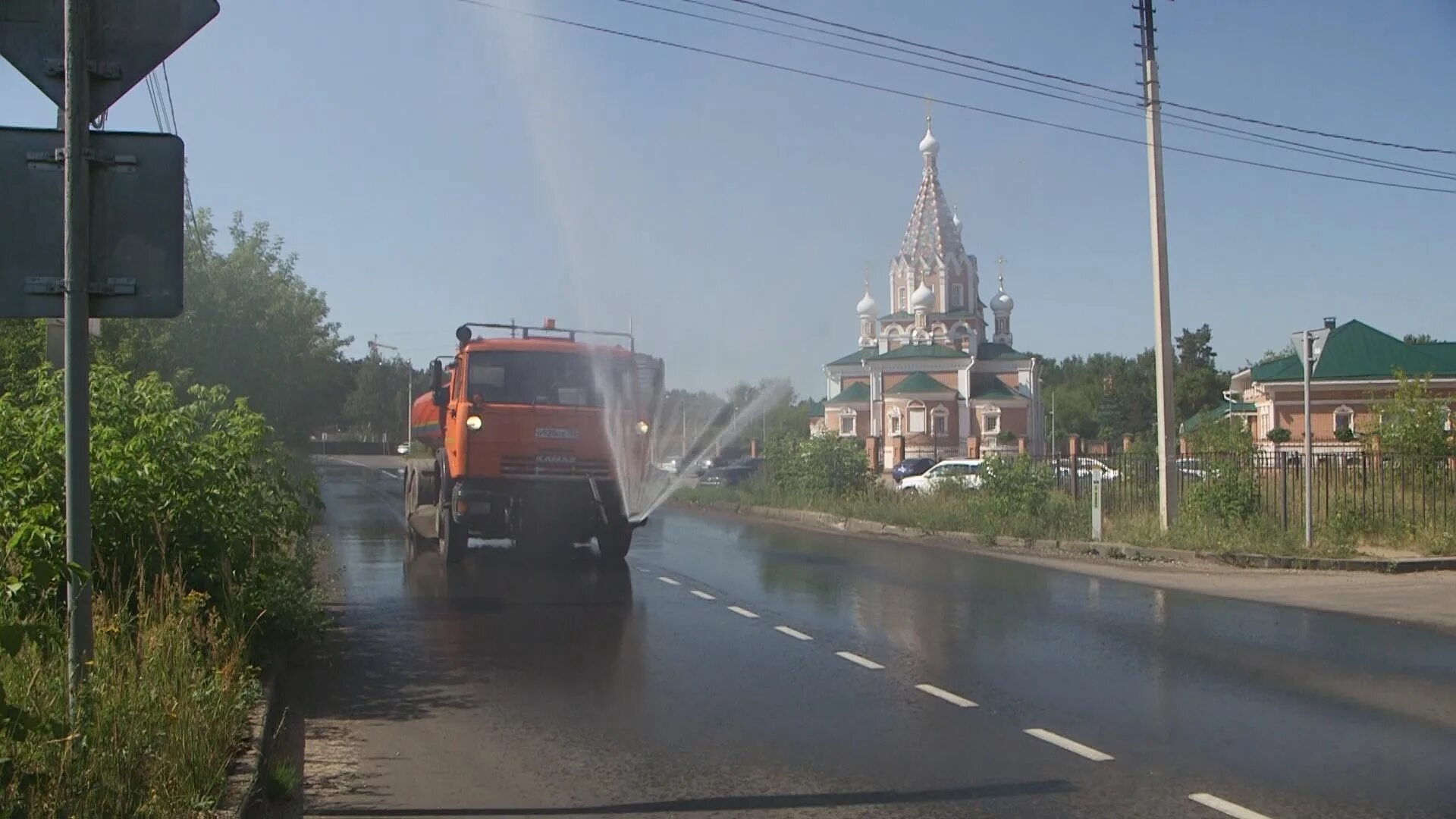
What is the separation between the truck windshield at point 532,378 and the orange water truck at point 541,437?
1 centimetres

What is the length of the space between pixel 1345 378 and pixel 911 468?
18.9 meters

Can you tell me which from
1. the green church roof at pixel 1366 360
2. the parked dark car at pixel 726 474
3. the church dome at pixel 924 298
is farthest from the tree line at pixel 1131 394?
the parked dark car at pixel 726 474

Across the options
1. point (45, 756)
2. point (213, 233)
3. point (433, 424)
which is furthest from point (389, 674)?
point (213, 233)

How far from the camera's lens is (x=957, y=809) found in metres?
5.69

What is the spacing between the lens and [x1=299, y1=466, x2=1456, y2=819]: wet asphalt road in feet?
19.6

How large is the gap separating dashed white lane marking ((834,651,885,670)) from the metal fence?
1148 cm

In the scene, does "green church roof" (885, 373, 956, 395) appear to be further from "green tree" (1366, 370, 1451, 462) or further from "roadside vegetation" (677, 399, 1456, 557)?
"green tree" (1366, 370, 1451, 462)

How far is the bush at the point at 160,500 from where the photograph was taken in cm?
725

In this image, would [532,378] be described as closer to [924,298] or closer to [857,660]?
[857,660]

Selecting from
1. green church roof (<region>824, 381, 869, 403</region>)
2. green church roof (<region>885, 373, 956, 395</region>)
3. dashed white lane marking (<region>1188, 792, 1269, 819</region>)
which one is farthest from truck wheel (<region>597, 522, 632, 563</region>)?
green church roof (<region>824, 381, 869, 403</region>)

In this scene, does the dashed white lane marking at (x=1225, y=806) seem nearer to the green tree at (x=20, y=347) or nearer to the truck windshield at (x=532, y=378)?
the truck windshield at (x=532, y=378)

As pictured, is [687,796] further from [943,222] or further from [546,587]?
[943,222]

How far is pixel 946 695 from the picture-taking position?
8.19 meters

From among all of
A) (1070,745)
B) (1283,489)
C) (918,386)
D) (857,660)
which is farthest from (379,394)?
(1070,745)
